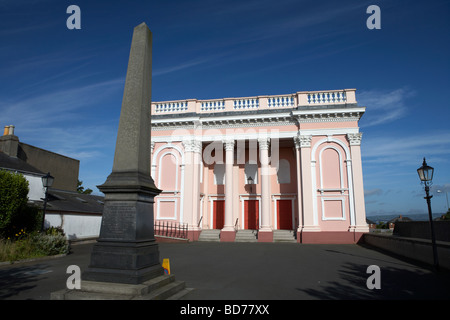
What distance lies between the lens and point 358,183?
1750 cm

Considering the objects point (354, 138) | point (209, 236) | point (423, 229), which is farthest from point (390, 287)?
point (209, 236)

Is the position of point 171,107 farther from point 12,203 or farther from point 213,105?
point 12,203

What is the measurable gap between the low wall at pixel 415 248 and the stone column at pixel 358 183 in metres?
2.98

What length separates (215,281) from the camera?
6477 mm

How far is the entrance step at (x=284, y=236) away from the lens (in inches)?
703

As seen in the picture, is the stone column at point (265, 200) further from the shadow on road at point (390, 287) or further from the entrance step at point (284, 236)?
the shadow on road at point (390, 287)

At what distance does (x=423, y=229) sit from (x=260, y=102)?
12.2 metres

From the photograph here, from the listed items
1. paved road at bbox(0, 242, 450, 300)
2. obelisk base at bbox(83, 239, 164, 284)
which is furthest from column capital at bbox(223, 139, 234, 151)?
obelisk base at bbox(83, 239, 164, 284)

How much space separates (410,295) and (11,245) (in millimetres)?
11924

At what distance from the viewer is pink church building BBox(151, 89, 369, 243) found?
17.8 m

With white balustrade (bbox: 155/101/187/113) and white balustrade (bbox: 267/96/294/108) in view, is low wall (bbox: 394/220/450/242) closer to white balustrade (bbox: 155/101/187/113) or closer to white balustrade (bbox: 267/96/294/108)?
white balustrade (bbox: 267/96/294/108)

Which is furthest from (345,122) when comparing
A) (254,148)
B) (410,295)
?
(410,295)

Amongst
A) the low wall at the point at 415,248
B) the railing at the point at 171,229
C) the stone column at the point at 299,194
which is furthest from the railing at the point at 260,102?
the low wall at the point at 415,248
